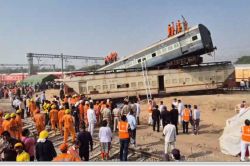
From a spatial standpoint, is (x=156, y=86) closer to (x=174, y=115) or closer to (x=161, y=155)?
(x=174, y=115)

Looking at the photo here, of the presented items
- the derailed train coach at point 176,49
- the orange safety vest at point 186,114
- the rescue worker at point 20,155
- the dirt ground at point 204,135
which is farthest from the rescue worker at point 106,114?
the derailed train coach at point 176,49

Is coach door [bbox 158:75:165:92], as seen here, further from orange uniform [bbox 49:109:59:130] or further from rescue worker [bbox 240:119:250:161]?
rescue worker [bbox 240:119:250:161]

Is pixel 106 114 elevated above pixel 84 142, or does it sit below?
above

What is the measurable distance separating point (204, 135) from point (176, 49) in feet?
39.1

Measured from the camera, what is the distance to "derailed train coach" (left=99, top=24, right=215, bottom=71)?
82.0 feet

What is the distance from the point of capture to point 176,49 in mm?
25984

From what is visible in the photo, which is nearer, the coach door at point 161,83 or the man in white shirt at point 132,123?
the man in white shirt at point 132,123

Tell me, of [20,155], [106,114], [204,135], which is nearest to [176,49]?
[204,135]

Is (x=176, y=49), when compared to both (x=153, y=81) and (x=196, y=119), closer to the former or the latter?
(x=153, y=81)

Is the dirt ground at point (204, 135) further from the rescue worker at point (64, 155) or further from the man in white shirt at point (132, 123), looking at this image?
the rescue worker at point (64, 155)

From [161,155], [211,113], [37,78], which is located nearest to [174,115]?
[161,155]

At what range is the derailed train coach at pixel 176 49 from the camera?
24984 millimetres

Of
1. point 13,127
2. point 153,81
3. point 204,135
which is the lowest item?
point 204,135

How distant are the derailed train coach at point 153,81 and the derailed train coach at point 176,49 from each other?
3.48ft
